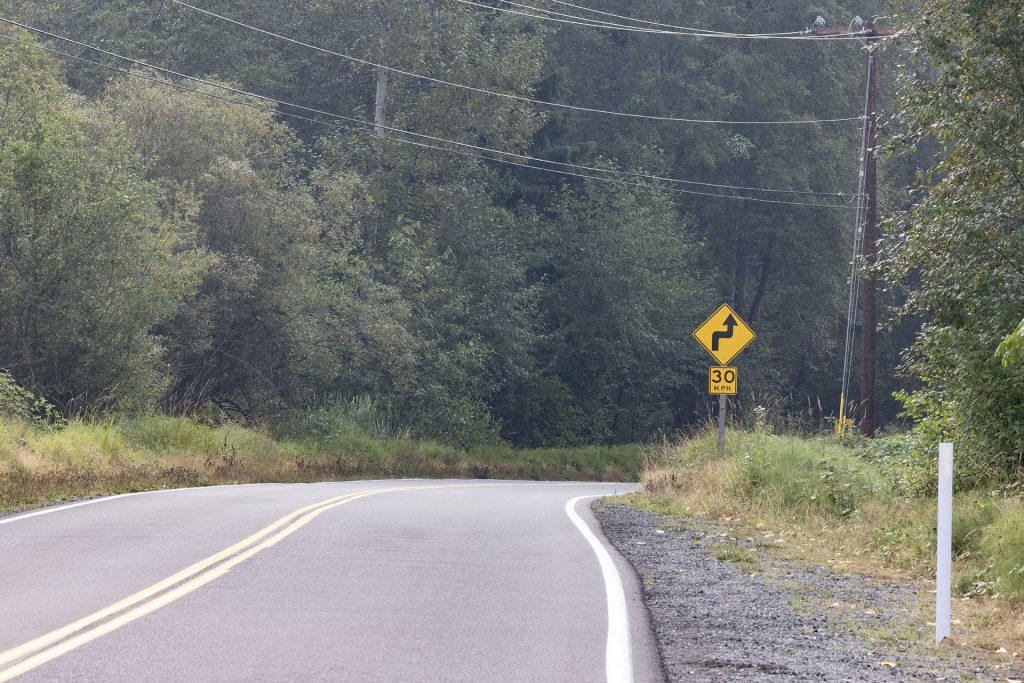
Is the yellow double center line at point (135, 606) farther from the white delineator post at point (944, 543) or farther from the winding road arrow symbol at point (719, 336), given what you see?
the winding road arrow symbol at point (719, 336)

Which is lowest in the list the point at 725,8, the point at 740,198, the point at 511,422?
the point at 511,422

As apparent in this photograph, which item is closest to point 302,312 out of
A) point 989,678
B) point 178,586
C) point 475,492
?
point 475,492

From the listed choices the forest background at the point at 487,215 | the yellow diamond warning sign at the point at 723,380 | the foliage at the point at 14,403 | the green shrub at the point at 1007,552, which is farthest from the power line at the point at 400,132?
the green shrub at the point at 1007,552

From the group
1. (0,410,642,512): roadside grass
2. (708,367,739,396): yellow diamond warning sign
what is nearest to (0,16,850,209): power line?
(0,410,642,512): roadside grass

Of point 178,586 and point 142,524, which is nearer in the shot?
point 178,586

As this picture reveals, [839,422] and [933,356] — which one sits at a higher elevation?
[933,356]

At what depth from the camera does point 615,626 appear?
8.84 metres

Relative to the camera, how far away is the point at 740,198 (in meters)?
54.8

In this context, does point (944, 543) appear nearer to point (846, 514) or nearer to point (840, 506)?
point (846, 514)

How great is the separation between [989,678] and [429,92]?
39.3 meters

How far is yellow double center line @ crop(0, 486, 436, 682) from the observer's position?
7.19m

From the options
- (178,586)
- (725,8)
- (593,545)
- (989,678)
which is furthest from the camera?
(725,8)

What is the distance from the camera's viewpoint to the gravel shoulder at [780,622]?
777 centimetres

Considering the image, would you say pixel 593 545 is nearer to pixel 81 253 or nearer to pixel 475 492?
pixel 475 492
